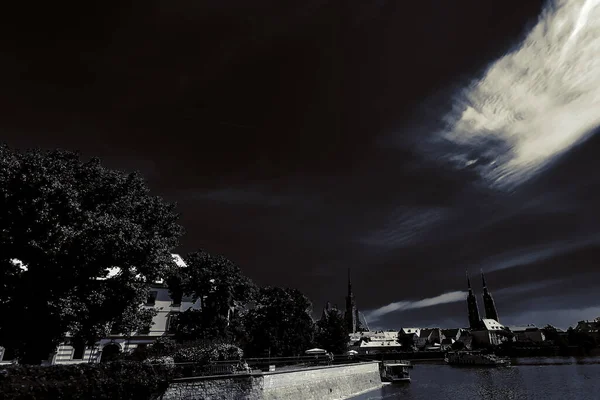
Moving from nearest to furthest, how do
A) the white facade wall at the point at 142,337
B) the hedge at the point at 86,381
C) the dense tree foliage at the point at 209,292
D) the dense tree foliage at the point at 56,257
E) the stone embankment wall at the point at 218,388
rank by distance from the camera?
the hedge at the point at 86,381, the dense tree foliage at the point at 56,257, the stone embankment wall at the point at 218,388, the white facade wall at the point at 142,337, the dense tree foliage at the point at 209,292

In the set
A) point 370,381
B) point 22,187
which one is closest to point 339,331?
point 370,381

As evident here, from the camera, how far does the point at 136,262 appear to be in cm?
2380

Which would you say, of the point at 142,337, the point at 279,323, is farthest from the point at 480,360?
the point at 142,337

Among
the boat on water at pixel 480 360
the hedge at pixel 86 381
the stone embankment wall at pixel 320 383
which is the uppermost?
the hedge at pixel 86 381

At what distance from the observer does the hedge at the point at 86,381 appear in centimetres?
1566

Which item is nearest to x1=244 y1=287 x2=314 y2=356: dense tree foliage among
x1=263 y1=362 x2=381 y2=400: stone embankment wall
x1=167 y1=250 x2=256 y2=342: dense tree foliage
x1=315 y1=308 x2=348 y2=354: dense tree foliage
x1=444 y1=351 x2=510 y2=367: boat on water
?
x1=167 y1=250 x2=256 y2=342: dense tree foliage

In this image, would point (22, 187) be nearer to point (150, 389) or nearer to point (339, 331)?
point (150, 389)

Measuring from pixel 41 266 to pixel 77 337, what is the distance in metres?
5.76

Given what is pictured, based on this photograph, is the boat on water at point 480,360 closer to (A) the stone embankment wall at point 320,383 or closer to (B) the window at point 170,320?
(A) the stone embankment wall at point 320,383

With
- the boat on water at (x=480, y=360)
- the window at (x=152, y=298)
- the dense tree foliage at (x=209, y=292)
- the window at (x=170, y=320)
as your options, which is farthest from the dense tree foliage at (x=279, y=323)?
the boat on water at (x=480, y=360)

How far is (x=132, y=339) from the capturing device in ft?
145

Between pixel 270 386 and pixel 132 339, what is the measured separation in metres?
27.3

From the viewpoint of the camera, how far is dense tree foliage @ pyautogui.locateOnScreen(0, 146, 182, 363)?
20.3 meters

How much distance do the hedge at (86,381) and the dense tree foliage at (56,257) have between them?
407cm
